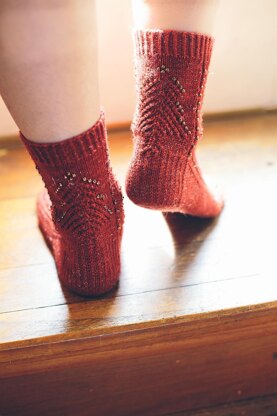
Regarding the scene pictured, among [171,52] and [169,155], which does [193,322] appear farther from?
[171,52]

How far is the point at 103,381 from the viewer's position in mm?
711

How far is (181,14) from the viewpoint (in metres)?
0.59

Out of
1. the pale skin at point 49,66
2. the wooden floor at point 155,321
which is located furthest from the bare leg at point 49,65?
the wooden floor at point 155,321

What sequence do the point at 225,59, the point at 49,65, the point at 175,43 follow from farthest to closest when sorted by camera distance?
1. the point at 225,59
2. the point at 175,43
3. the point at 49,65

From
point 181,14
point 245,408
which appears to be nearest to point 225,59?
point 181,14

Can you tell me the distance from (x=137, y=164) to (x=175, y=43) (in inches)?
7.0

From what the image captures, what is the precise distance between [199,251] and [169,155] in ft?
0.64

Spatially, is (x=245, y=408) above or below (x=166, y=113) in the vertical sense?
below

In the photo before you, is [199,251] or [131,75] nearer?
[199,251]

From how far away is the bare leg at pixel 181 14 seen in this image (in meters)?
0.59

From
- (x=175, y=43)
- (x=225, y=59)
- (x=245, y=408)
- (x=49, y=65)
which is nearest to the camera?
(x=49, y=65)

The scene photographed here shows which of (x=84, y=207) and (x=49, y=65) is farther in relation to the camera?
(x=84, y=207)

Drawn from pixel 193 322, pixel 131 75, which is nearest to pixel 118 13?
pixel 131 75

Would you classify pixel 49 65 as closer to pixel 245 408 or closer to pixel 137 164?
pixel 137 164
